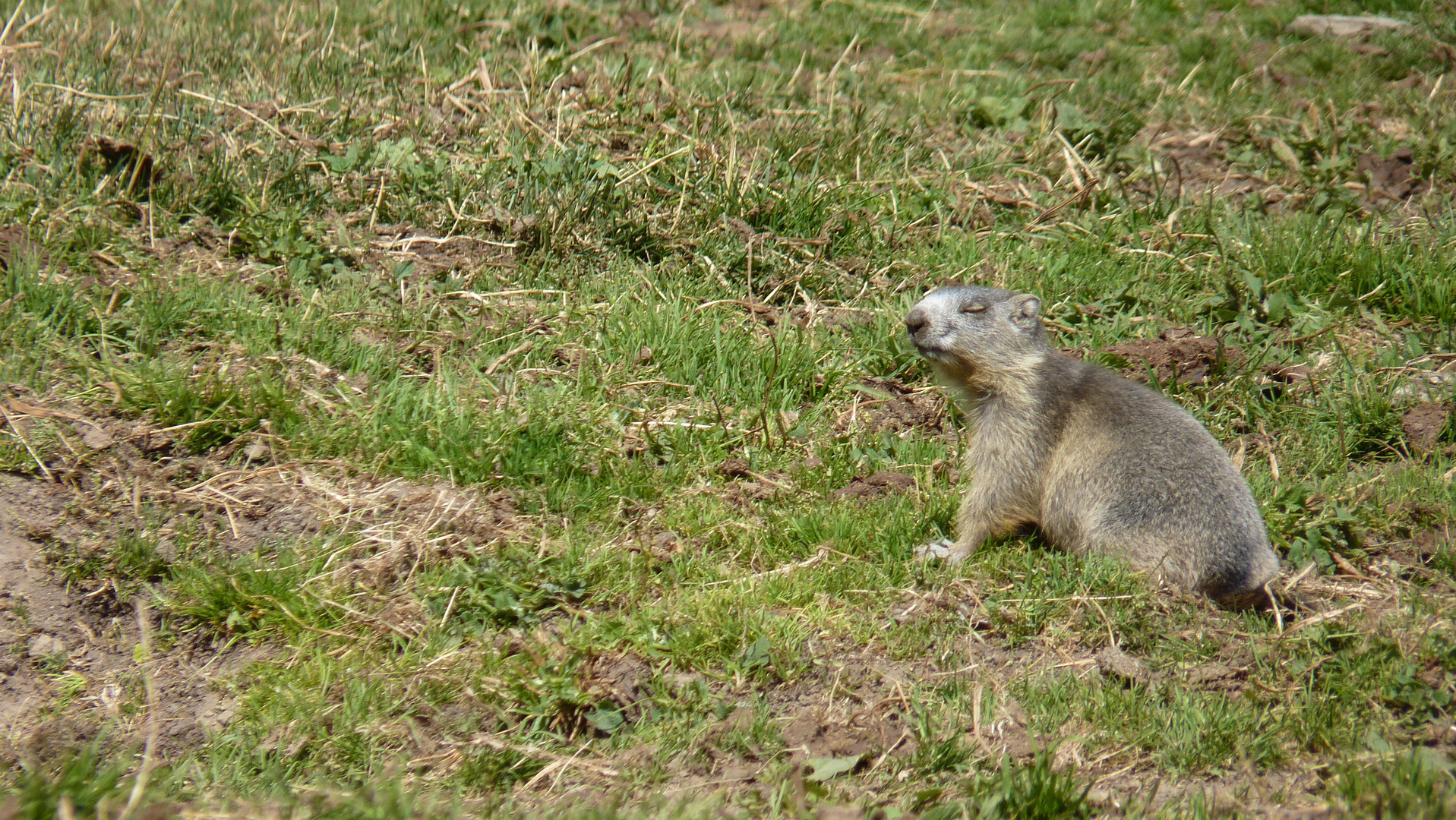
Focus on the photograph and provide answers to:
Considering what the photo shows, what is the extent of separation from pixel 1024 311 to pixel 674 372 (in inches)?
68.8

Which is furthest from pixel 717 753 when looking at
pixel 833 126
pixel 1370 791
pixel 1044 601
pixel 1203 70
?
pixel 1203 70

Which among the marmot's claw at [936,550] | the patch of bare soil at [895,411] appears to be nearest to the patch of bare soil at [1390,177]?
the patch of bare soil at [895,411]

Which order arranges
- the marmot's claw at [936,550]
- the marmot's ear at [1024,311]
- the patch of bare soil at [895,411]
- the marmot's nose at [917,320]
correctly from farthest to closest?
the patch of bare soil at [895,411], the marmot's ear at [1024,311], the marmot's nose at [917,320], the marmot's claw at [936,550]

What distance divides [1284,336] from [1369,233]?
3.58ft

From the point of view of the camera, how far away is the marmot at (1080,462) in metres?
4.32

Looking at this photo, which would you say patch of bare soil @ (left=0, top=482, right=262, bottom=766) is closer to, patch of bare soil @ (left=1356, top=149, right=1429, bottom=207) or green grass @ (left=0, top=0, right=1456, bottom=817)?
green grass @ (left=0, top=0, right=1456, bottom=817)

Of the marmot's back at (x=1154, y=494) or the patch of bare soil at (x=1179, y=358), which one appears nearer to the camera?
the marmot's back at (x=1154, y=494)

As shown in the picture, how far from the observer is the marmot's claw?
4670 millimetres

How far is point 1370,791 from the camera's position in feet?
10.3

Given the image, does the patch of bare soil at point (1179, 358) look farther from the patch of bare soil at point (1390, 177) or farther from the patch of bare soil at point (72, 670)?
the patch of bare soil at point (72, 670)

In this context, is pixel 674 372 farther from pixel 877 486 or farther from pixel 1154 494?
pixel 1154 494

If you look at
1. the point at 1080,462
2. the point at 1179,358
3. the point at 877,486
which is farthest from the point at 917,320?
the point at 1179,358

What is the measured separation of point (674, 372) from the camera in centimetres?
572

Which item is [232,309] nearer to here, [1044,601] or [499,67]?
[499,67]
